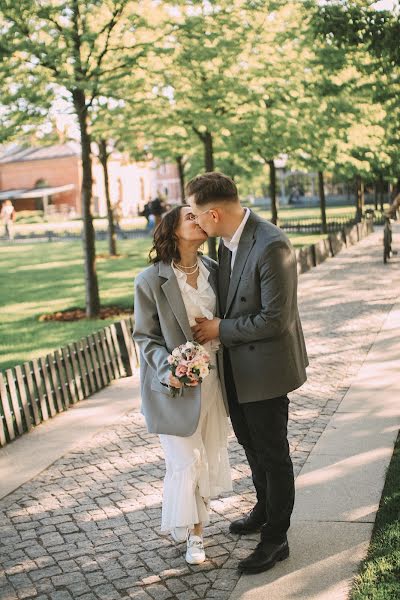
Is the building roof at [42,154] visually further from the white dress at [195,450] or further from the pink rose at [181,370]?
the pink rose at [181,370]

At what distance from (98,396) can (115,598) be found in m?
4.81

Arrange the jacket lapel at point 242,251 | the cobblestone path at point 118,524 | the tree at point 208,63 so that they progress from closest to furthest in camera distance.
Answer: the jacket lapel at point 242,251
the cobblestone path at point 118,524
the tree at point 208,63

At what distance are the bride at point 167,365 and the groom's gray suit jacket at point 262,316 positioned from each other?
0.20 metres

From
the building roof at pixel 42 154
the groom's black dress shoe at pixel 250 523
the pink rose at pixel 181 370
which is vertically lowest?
the groom's black dress shoe at pixel 250 523

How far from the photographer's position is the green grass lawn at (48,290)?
1271cm

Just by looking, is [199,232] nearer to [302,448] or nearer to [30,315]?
[302,448]

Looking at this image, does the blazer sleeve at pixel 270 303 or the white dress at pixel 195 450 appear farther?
the white dress at pixel 195 450

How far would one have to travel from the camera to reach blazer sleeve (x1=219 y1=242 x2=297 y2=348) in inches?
158

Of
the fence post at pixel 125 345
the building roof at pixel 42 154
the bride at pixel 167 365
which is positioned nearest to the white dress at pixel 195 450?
the bride at pixel 167 365

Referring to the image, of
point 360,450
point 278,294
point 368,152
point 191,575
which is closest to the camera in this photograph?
point 278,294

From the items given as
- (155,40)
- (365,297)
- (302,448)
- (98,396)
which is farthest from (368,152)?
(302,448)

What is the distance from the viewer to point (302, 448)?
6.54m

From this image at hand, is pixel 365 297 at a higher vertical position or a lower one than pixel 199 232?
lower

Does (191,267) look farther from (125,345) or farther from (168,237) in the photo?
(125,345)
